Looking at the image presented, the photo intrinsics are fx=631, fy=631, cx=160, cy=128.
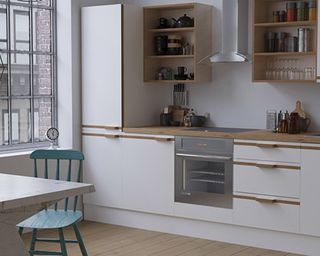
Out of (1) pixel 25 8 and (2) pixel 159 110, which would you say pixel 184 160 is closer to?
(2) pixel 159 110

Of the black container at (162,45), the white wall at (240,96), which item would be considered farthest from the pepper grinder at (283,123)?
the black container at (162,45)

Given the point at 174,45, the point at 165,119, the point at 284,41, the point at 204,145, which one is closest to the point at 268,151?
the point at 204,145

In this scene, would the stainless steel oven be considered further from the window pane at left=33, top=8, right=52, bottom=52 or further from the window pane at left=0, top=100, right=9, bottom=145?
the window pane at left=33, top=8, right=52, bottom=52

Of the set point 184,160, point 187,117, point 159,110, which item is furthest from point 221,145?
point 159,110

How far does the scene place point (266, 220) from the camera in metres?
5.18

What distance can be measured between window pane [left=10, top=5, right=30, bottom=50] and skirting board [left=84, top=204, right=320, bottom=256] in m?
1.72

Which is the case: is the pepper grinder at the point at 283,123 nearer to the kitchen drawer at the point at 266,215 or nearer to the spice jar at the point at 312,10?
the kitchen drawer at the point at 266,215

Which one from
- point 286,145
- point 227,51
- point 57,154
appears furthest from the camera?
point 227,51

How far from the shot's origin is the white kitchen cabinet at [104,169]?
6.05 metres

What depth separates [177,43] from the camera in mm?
6168

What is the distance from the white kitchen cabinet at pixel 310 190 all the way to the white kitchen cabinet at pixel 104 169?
183cm

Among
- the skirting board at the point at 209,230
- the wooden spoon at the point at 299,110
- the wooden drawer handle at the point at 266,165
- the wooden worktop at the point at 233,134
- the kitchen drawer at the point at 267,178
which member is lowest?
the skirting board at the point at 209,230

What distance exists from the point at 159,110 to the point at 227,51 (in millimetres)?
1072

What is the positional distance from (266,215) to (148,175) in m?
1.22
